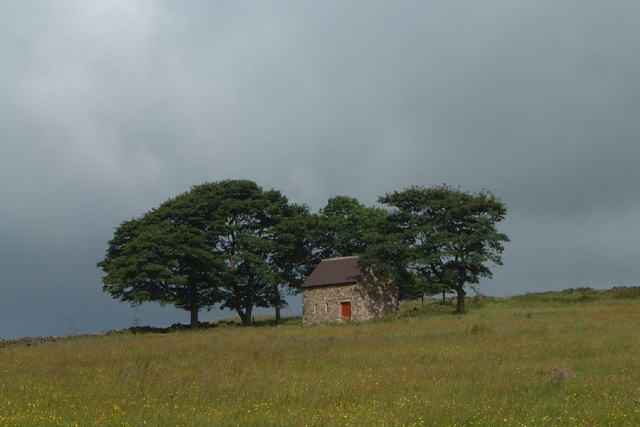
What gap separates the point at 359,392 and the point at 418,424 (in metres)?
3.27

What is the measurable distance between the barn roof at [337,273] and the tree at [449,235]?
3.86 meters

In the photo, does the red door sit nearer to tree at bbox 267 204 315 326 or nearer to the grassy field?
tree at bbox 267 204 315 326

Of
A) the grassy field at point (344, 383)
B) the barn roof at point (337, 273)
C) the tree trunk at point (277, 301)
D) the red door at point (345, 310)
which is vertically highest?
the barn roof at point (337, 273)

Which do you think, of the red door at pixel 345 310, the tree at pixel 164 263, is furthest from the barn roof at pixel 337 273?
the tree at pixel 164 263

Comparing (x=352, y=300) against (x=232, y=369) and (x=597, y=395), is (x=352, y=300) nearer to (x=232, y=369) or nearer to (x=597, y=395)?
(x=232, y=369)

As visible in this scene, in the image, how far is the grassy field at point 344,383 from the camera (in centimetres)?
1127

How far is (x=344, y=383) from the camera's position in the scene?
49.2ft

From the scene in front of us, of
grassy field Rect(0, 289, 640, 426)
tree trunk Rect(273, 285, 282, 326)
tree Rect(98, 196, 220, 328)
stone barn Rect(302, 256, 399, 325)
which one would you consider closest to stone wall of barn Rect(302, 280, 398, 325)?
stone barn Rect(302, 256, 399, 325)

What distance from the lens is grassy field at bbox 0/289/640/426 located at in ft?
37.0

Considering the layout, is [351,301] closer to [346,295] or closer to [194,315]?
[346,295]

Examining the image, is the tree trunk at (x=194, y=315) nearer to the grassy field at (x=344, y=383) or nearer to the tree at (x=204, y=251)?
the tree at (x=204, y=251)

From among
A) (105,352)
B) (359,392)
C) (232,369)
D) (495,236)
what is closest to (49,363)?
(105,352)

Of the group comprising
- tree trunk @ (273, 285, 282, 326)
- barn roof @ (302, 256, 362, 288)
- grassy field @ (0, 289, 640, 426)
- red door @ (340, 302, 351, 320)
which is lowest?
grassy field @ (0, 289, 640, 426)

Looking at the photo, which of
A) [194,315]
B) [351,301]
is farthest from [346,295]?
[194,315]
